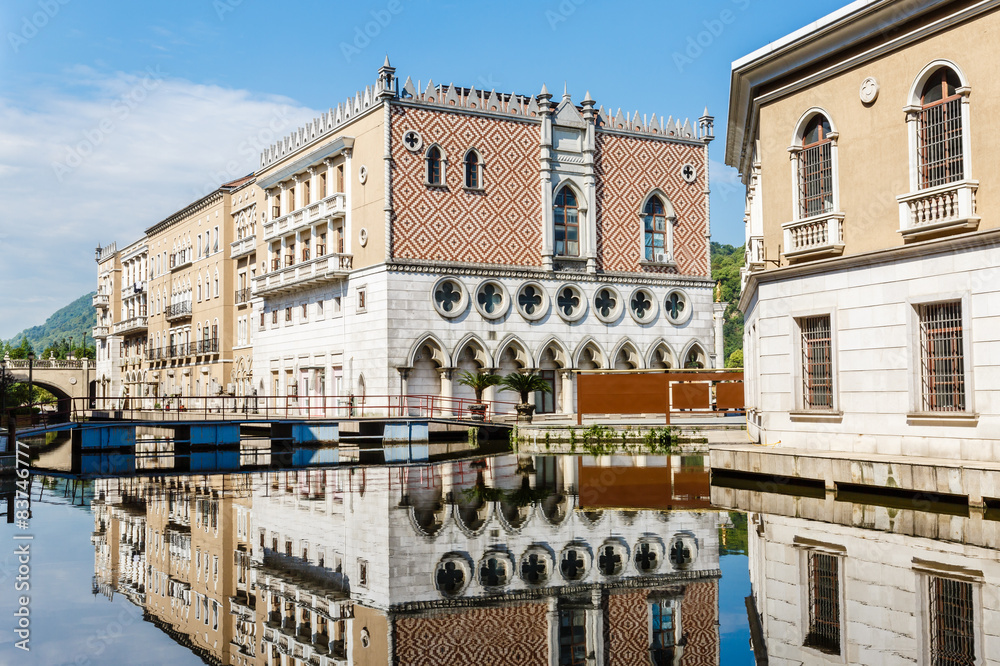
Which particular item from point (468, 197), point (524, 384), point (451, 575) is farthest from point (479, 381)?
point (451, 575)

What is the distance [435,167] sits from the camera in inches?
1519

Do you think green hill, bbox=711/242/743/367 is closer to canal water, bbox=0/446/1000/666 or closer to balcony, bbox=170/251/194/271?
balcony, bbox=170/251/194/271

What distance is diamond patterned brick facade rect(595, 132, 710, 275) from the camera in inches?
1657

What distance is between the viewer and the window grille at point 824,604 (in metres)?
7.35

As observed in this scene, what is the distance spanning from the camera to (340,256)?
1578 inches

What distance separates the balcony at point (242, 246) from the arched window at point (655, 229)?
2084 centimetres

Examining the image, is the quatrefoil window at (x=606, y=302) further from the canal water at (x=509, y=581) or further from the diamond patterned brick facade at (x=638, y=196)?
the canal water at (x=509, y=581)

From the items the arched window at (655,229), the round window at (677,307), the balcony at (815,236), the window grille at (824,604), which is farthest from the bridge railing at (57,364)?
the window grille at (824,604)

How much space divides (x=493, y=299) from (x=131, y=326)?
43.2 metres

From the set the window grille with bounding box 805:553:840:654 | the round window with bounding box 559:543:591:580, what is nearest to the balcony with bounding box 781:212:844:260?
the window grille with bounding box 805:553:840:654

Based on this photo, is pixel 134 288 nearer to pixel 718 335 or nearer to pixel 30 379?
pixel 30 379

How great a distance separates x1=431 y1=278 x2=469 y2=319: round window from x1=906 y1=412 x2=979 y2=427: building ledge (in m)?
23.9

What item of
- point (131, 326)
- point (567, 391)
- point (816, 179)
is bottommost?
point (567, 391)

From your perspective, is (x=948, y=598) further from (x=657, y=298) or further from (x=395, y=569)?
(x=657, y=298)
